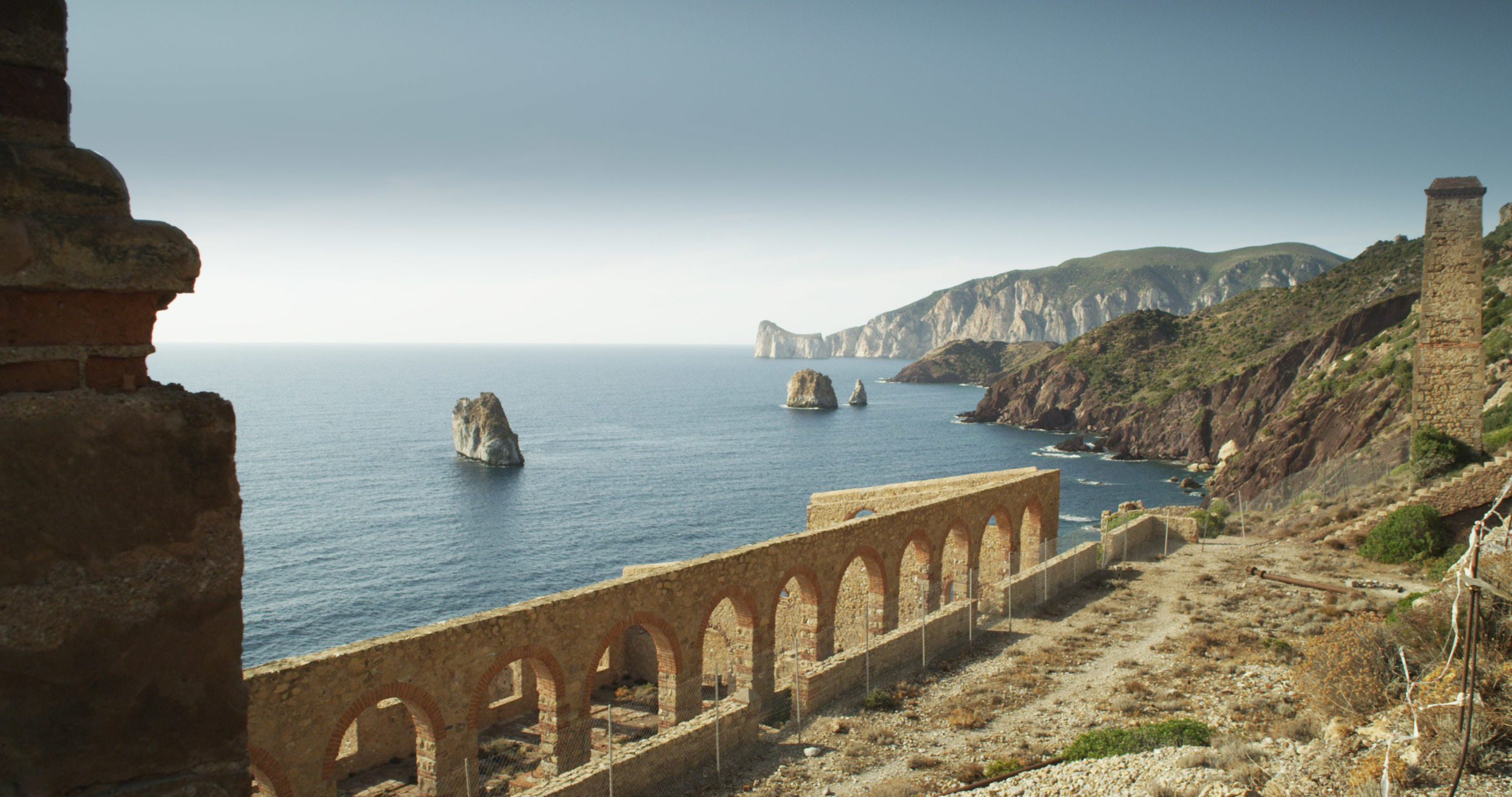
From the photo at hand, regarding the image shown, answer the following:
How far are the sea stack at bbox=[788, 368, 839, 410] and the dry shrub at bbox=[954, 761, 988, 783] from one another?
111454 mm

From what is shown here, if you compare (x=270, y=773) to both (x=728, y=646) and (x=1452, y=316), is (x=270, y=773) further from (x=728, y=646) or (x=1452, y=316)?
(x=1452, y=316)

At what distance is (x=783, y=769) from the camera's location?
1401cm

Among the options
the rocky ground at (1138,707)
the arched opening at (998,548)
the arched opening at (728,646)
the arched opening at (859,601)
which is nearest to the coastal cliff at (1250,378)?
the arched opening at (998,548)

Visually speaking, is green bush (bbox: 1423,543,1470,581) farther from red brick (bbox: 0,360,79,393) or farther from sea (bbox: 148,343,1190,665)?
red brick (bbox: 0,360,79,393)

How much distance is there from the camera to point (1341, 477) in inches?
1169

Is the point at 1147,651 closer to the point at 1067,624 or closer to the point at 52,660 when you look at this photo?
the point at 1067,624

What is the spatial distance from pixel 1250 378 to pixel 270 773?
78.6 meters

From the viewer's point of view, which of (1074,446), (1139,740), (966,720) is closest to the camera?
(1139,740)

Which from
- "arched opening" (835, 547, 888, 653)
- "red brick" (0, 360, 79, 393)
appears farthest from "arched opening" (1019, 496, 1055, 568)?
"red brick" (0, 360, 79, 393)

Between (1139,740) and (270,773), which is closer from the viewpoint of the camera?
(270,773)

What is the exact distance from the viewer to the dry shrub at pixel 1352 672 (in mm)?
11062

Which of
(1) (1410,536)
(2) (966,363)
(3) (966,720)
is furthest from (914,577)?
(2) (966,363)

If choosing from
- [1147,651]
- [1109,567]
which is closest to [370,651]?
[1147,651]

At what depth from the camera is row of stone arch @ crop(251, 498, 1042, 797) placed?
1313cm
